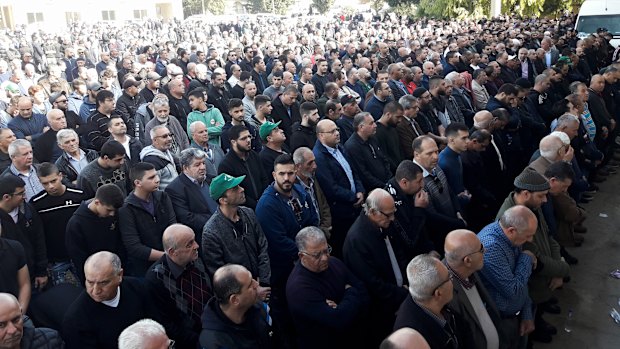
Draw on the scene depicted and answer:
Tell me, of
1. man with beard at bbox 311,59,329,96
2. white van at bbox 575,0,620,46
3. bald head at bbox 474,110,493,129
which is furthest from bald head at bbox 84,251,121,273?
white van at bbox 575,0,620,46

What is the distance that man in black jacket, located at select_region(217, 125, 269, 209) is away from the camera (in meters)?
5.31

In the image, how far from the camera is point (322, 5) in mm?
53094

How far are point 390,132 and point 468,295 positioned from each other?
3348 millimetres

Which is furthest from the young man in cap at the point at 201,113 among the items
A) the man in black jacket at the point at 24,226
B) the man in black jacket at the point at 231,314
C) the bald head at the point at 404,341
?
the bald head at the point at 404,341

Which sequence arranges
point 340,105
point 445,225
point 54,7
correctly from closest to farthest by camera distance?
point 445,225, point 340,105, point 54,7

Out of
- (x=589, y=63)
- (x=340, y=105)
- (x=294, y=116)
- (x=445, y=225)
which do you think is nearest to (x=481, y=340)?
(x=445, y=225)

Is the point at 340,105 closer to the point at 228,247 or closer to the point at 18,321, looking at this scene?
the point at 228,247

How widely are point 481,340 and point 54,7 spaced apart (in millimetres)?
52523

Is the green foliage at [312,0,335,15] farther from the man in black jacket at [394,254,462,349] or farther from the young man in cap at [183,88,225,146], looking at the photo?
the man in black jacket at [394,254,462,349]

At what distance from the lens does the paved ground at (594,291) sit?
4.80 meters

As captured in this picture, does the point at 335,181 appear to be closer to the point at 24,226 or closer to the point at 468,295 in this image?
the point at 468,295

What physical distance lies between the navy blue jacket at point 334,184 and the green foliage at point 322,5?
165ft

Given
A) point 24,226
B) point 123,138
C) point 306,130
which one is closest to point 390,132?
point 306,130

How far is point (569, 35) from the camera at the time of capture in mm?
16422
